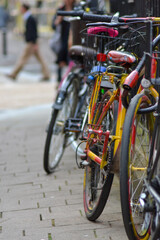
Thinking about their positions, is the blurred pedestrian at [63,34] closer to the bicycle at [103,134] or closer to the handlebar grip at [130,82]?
the bicycle at [103,134]

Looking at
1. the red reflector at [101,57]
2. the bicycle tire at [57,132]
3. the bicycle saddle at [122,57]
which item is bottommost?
the bicycle tire at [57,132]

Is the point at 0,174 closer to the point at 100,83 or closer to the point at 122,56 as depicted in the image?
the point at 100,83

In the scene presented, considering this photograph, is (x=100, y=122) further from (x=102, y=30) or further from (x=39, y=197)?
(x=39, y=197)

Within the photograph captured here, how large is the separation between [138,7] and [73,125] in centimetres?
136

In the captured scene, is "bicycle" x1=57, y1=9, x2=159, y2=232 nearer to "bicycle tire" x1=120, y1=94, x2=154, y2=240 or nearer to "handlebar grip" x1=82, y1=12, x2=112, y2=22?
"handlebar grip" x1=82, y1=12, x2=112, y2=22

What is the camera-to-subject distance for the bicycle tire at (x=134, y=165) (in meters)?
3.00

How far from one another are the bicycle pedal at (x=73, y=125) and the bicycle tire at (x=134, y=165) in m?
1.70

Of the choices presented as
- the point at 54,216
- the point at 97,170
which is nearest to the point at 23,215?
the point at 54,216

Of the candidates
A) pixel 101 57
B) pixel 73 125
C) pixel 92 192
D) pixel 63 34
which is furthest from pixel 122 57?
pixel 63 34

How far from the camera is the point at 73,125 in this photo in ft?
16.5

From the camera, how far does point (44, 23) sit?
1270 inches

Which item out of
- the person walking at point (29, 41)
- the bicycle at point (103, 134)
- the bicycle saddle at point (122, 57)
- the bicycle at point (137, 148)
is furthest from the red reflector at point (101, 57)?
Answer: the person walking at point (29, 41)

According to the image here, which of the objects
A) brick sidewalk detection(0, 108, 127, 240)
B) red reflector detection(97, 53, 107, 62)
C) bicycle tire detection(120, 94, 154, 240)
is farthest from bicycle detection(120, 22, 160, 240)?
red reflector detection(97, 53, 107, 62)

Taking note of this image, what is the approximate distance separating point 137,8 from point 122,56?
84.5 inches
